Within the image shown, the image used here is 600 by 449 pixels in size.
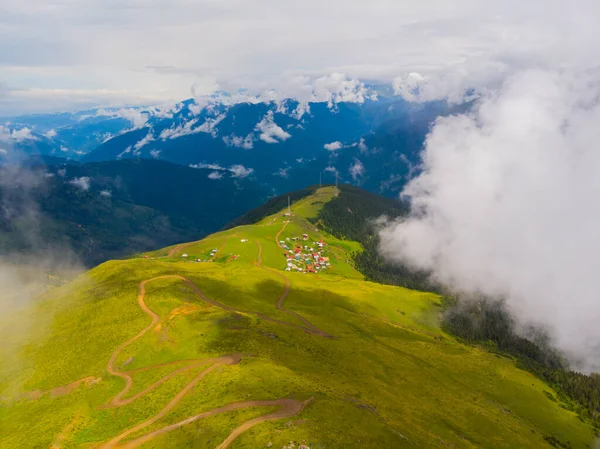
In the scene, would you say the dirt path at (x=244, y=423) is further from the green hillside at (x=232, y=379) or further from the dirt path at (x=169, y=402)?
the green hillside at (x=232, y=379)

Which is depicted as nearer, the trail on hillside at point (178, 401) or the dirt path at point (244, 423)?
the dirt path at point (244, 423)

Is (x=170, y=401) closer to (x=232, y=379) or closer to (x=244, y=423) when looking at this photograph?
(x=232, y=379)

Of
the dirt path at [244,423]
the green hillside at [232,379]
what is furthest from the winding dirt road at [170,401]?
the green hillside at [232,379]

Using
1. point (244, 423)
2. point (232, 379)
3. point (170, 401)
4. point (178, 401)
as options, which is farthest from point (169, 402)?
point (244, 423)

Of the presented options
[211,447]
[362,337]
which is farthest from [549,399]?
[211,447]

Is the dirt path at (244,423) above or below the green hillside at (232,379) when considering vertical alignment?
above
